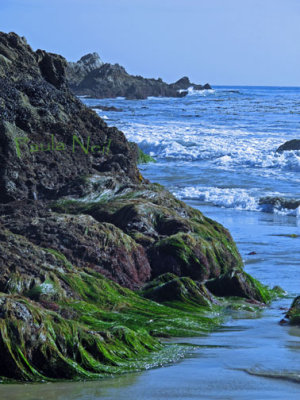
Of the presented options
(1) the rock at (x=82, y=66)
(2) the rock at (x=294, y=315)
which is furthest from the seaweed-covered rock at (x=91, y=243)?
(1) the rock at (x=82, y=66)

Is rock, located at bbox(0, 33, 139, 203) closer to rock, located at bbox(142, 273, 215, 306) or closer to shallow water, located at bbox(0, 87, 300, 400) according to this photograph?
rock, located at bbox(142, 273, 215, 306)

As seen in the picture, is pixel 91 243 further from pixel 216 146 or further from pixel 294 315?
pixel 216 146

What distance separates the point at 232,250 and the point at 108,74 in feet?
267

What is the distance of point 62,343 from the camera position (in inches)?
154

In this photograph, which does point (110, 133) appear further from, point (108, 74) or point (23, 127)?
point (108, 74)

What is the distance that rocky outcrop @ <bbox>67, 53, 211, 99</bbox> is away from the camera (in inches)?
3191

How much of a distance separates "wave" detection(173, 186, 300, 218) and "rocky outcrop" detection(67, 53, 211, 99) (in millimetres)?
63115

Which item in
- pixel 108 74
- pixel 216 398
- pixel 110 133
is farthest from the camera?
pixel 108 74

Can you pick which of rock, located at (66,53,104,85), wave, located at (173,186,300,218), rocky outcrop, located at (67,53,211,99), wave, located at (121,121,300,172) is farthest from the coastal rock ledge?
rock, located at (66,53,104,85)

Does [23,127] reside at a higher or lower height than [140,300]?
higher

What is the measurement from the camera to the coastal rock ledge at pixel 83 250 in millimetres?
3957

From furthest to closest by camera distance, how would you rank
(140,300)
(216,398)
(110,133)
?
1. (110,133)
2. (140,300)
3. (216,398)

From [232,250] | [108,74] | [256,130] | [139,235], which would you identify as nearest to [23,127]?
[139,235]

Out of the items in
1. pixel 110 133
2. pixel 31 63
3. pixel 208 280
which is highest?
pixel 31 63
